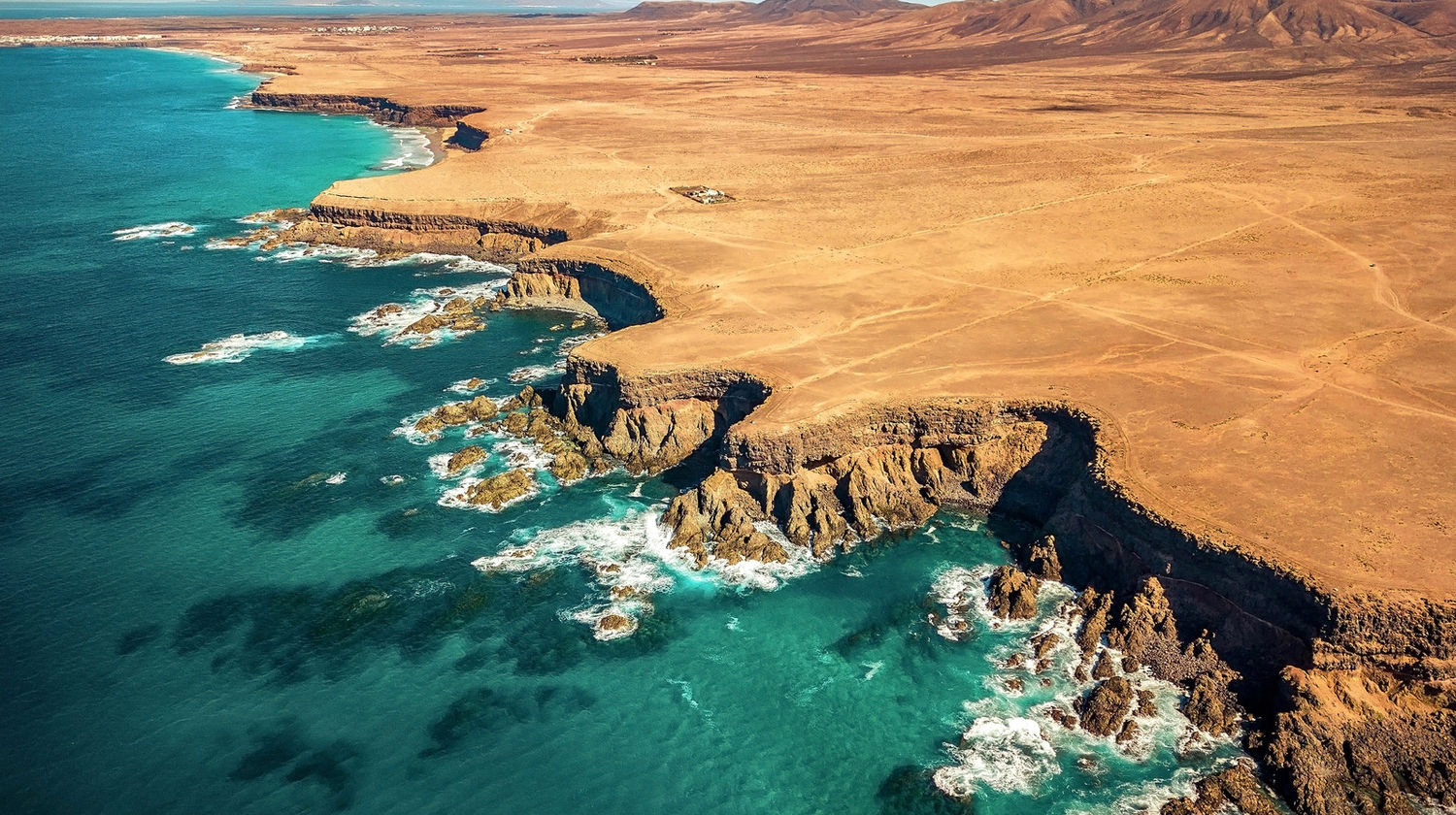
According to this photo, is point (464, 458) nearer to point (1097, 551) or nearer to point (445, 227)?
point (1097, 551)

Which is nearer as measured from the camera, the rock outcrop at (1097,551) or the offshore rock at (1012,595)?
the rock outcrop at (1097,551)

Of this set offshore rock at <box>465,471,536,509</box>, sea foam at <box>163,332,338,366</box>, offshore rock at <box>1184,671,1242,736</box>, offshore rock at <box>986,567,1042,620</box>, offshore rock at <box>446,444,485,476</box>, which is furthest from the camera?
sea foam at <box>163,332,338,366</box>

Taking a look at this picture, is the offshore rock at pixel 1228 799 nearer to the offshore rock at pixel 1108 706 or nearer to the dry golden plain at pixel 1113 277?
the offshore rock at pixel 1108 706

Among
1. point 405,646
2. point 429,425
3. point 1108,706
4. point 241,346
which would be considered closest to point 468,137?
point 241,346

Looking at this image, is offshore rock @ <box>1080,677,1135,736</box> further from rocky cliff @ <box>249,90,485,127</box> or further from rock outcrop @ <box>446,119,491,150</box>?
rocky cliff @ <box>249,90,485,127</box>

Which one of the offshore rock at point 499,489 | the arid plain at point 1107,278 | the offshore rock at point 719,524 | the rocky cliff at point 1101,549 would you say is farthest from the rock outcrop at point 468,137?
the offshore rock at point 719,524

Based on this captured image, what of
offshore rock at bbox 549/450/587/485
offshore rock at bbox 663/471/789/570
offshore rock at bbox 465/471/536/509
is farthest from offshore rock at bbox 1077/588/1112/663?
offshore rock at bbox 465/471/536/509

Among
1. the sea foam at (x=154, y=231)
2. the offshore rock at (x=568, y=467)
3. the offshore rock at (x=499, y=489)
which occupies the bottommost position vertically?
the offshore rock at (x=499, y=489)

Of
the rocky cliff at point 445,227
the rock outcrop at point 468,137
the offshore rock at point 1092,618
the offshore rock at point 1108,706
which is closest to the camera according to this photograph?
the offshore rock at point 1108,706
